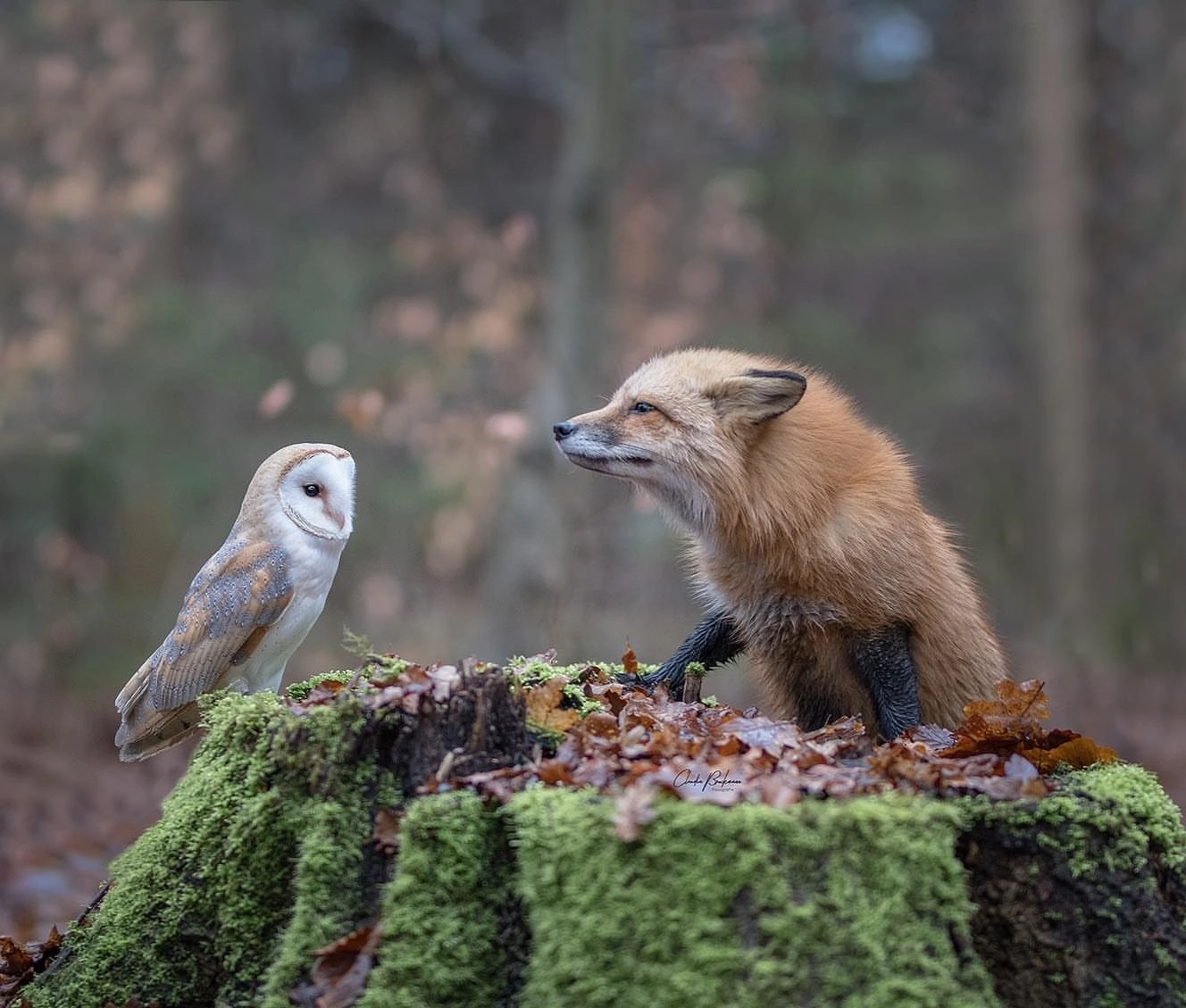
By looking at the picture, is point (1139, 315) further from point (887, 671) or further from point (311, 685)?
point (311, 685)

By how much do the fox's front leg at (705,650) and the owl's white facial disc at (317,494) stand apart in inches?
61.1

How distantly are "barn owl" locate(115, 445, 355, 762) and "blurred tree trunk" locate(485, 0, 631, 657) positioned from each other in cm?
792

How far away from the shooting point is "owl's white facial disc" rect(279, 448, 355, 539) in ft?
15.4

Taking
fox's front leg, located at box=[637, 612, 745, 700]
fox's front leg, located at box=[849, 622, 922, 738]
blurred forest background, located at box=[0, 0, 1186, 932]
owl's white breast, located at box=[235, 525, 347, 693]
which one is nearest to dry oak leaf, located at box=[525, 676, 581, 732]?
owl's white breast, located at box=[235, 525, 347, 693]

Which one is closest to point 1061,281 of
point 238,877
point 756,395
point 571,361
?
point 571,361

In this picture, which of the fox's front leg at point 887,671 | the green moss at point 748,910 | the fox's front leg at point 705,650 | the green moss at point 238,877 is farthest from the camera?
the fox's front leg at point 705,650

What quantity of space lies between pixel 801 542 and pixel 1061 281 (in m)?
11.5

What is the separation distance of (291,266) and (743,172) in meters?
7.29

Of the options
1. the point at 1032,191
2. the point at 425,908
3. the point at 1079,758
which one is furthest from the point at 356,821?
the point at 1032,191

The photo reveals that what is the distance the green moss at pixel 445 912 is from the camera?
3.46m

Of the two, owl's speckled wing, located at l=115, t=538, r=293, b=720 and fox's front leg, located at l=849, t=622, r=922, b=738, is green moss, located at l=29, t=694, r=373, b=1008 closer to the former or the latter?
owl's speckled wing, located at l=115, t=538, r=293, b=720

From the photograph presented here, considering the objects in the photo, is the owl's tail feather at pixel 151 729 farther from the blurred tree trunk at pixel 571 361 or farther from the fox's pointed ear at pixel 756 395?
the blurred tree trunk at pixel 571 361

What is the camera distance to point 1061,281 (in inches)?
591

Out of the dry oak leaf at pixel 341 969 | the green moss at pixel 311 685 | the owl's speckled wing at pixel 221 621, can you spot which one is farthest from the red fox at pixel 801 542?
the dry oak leaf at pixel 341 969
